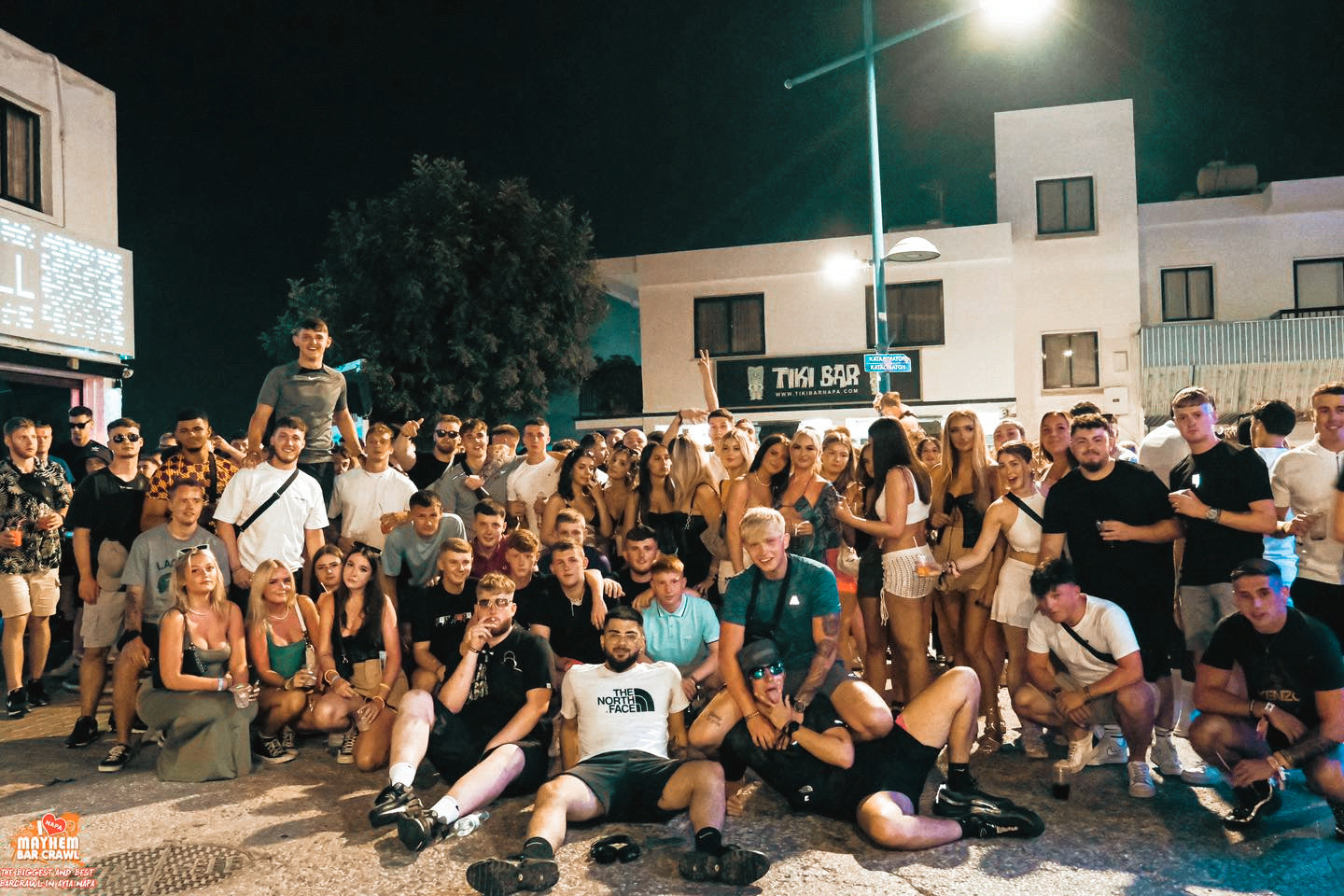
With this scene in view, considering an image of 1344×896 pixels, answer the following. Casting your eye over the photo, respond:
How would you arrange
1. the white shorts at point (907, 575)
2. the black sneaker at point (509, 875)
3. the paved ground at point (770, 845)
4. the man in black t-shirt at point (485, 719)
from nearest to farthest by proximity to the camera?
the black sneaker at point (509, 875), the paved ground at point (770, 845), the man in black t-shirt at point (485, 719), the white shorts at point (907, 575)

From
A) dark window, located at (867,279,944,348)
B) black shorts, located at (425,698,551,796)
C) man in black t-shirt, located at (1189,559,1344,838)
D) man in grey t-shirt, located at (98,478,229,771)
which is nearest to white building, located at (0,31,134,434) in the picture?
man in grey t-shirt, located at (98,478,229,771)

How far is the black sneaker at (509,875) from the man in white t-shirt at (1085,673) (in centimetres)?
279

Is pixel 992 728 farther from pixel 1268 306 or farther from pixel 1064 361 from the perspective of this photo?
pixel 1268 306

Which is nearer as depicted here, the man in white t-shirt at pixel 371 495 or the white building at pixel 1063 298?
the man in white t-shirt at pixel 371 495

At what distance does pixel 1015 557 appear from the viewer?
5750 millimetres

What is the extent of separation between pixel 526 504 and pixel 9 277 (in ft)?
28.9

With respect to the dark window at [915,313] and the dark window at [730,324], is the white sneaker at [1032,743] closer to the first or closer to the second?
the dark window at [915,313]

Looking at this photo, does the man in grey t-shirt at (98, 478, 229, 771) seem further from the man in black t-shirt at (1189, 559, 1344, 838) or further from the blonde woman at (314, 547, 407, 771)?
the man in black t-shirt at (1189, 559, 1344, 838)

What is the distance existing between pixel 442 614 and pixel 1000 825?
346cm

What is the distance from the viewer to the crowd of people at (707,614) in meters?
4.59

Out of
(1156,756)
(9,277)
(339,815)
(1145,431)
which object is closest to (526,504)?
(339,815)

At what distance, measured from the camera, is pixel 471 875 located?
3.87 metres

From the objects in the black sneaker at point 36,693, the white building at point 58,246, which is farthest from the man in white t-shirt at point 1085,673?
the white building at point 58,246

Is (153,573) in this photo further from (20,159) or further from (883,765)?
(20,159)
